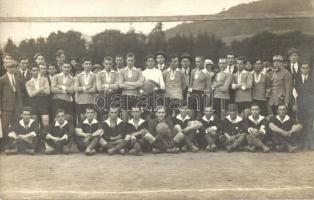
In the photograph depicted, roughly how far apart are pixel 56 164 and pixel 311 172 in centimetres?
249

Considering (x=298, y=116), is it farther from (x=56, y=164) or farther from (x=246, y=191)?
(x=56, y=164)

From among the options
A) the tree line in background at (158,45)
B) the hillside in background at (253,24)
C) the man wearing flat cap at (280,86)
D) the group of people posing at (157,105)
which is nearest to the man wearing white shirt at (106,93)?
the group of people posing at (157,105)

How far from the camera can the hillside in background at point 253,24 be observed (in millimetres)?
5434

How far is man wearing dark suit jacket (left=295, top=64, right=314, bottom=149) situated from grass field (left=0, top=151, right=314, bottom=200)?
0.67 ft

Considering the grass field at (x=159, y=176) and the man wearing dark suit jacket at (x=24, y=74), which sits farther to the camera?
the man wearing dark suit jacket at (x=24, y=74)

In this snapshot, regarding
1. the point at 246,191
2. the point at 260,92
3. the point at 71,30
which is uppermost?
the point at 71,30

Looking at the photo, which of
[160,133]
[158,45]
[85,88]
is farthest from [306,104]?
[85,88]

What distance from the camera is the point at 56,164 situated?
207 inches

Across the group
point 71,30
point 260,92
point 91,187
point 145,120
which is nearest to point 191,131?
point 145,120

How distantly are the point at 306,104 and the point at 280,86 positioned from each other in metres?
0.32

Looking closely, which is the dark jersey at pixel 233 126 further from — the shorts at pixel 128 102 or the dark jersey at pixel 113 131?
the dark jersey at pixel 113 131

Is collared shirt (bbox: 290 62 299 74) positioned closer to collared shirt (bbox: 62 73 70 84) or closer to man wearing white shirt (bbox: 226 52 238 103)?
man wearing white shirt (bbox: 226 52 238 103)

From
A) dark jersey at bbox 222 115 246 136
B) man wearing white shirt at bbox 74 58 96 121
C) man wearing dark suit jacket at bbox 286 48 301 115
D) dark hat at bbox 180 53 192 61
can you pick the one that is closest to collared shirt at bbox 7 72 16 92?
man wearing white shirt at bbox 74 58 96 121

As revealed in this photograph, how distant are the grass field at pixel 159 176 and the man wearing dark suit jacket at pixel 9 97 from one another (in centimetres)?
37
